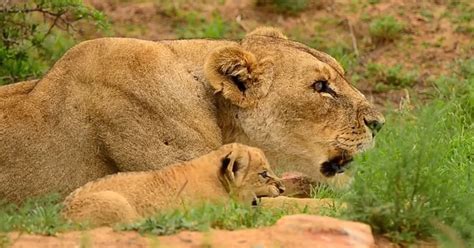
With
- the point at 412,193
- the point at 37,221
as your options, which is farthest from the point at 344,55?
the point at 37,221

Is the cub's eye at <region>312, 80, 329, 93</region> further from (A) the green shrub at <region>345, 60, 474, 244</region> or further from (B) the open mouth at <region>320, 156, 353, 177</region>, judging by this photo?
(A) the green shrub at <region>345, 60, 474, 244</region>

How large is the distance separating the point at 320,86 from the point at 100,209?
1720 mm

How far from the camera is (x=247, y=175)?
7070 mm

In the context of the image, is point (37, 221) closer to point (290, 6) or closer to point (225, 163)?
point (225, 163)

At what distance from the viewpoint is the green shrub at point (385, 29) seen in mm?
12992

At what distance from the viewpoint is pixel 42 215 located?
634cm

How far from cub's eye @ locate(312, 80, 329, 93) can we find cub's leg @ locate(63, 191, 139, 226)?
1535 millimetres

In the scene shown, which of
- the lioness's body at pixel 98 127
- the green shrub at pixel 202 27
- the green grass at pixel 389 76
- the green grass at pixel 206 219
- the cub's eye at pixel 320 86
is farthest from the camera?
the green shrub at pixel 202 27

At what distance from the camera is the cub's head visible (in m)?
7.01

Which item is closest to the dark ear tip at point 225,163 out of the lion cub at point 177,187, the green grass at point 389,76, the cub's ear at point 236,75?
the lion cub at point 177,187

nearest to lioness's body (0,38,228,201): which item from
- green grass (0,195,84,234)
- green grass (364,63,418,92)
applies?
green grass (0,195,84,234)

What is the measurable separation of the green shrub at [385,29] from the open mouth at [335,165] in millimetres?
5410

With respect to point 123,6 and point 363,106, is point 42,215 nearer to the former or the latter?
point 363,106

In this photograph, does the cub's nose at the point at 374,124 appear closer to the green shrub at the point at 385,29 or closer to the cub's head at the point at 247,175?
the cub's head at the point at 247,175
